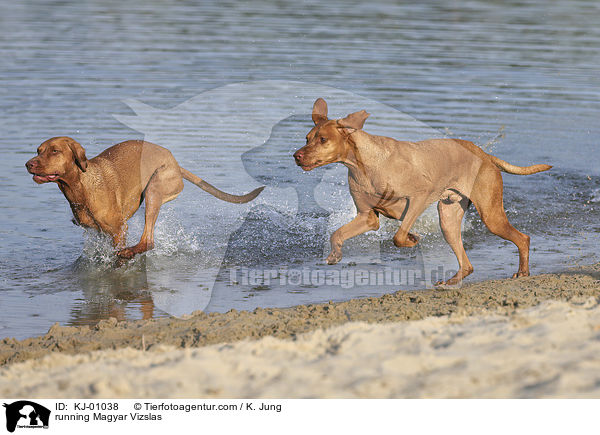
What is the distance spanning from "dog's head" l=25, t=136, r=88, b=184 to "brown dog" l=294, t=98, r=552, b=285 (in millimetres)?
2168

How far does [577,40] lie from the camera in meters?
24.8

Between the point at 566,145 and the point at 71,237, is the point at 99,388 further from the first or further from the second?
the point at 566,145

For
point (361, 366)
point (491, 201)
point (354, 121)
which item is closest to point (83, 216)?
point (354, 121)

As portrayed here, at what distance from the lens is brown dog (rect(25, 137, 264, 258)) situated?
7.88 meters

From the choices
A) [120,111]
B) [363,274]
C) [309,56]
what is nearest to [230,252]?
[363,274]

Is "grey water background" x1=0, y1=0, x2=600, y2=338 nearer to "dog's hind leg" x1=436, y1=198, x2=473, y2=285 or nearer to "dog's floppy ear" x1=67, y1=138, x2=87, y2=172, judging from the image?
"dog's hind leg" x1=436, y1=198, x2=473, y2=285

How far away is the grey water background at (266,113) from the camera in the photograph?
8.70 metres

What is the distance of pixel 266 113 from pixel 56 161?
26.2ft

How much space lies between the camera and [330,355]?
16.8 ft

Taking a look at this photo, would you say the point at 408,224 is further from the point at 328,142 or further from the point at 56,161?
the point at 56,161

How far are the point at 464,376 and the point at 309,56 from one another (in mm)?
17149

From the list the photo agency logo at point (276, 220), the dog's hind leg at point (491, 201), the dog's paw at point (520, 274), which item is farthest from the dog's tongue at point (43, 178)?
the dog's paw at point (520, 274)
